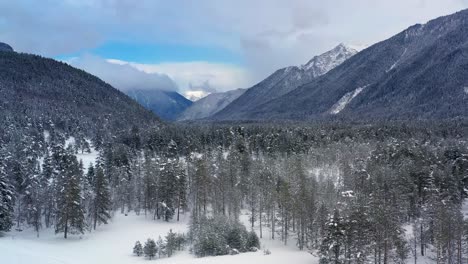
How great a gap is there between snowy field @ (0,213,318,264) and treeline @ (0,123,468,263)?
3.25 m

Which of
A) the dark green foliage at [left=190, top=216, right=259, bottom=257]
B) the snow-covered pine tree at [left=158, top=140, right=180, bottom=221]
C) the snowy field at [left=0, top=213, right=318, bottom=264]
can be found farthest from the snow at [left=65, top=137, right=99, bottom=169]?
the dark green foliage at [left=190, top=216, right=259, bottom=257]

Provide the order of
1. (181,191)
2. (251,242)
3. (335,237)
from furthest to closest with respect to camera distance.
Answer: (181,191), (251,242), (335,237)

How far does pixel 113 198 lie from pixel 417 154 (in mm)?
72627

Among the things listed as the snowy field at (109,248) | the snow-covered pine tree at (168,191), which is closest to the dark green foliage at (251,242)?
the snowy field at (109,248)

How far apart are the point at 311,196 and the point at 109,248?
110 ft

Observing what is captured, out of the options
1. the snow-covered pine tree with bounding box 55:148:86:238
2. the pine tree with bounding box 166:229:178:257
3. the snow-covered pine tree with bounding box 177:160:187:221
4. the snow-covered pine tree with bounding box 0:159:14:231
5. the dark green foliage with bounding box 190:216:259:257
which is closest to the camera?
the dark green foliage with bounding box 190:216:259:257

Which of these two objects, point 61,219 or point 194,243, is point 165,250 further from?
point 61,219

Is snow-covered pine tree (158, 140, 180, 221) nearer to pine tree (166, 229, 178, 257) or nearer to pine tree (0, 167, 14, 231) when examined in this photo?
pine tree (166, 229, 178, 257)

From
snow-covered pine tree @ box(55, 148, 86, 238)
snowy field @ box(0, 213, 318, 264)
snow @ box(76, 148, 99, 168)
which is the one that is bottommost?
snowy field @ box(0, 213, 318, 264)

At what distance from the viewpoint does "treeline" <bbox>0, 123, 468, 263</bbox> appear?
49719mm

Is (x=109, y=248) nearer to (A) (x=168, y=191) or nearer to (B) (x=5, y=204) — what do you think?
(B) (x=5, y=204)

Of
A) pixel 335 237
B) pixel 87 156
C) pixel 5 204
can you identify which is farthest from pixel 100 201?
pixel 87 156

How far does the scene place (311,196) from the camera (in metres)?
66.0

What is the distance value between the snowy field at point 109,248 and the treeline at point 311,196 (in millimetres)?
3250
